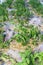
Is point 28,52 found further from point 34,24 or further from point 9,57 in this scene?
point 34,24

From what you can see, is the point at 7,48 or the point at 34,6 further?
the point at 34,6

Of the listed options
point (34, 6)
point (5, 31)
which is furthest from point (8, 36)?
point (34, 6)

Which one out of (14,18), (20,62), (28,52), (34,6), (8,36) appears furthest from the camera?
(34,6)

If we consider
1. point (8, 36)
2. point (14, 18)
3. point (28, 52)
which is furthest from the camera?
point (14, 18)

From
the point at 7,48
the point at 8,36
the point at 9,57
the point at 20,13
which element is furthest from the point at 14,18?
the point at 9,57

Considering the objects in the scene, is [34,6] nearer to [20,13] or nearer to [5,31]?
[20,13]

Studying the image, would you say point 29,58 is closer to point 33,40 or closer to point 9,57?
point 9,57

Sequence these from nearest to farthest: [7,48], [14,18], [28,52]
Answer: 1. [28,52]
2. [7,48]
3. [14,18]

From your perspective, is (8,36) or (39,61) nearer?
(39,61)

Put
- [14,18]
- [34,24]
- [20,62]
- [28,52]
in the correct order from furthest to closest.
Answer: [14,18], [34,24], [28,52], [20,62]
